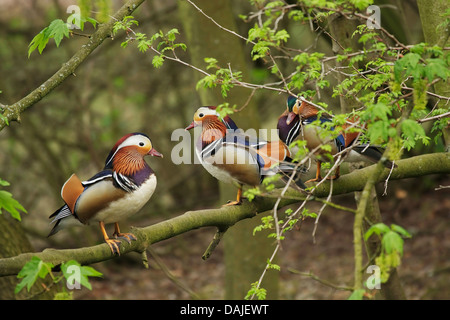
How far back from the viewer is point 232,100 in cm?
553

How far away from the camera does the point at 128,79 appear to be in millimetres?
8469

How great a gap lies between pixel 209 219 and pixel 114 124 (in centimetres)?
527

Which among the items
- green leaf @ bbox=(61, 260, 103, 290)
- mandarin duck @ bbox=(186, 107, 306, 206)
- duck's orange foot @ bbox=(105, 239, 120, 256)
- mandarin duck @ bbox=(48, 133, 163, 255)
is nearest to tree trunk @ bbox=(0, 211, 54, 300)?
mandarin duck @ bbox=(48, 133, 163, 255)

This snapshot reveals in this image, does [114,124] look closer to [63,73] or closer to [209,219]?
[63,73]

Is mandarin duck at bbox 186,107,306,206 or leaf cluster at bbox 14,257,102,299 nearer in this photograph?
leaf cluster at bbox 14,257,102,299

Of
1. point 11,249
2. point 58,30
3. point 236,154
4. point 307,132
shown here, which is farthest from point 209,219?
point 11,249

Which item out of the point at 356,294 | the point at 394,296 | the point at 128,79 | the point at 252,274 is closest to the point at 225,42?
the point at 252,274

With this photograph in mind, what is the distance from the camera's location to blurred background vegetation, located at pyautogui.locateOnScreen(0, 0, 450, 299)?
7297 millimetres

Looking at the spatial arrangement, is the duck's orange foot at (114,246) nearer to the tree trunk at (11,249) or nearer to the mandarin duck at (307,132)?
the mandarin duck at (307,132)

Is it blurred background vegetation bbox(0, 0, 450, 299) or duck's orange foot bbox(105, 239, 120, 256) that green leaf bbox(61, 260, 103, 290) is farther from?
blurred background vegetation bbox(0, 0, 450, 299)

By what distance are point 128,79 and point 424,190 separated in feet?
13.9

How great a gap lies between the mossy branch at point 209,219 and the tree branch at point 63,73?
0.87 metres

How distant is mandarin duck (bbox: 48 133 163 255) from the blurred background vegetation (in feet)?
12.0

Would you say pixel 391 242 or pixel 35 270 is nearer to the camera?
pixel 391 242
